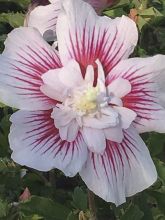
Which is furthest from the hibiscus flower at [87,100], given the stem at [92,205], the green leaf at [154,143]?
the green leaf at [154,143]

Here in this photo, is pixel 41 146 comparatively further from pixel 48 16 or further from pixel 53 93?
pixel 48 16

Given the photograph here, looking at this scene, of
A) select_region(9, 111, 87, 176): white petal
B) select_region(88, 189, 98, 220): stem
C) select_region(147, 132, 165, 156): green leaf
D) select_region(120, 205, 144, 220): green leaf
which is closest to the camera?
select_region(9, 111, 87, 176): white petal

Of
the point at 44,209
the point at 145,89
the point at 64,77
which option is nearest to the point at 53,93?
the point at 64,77

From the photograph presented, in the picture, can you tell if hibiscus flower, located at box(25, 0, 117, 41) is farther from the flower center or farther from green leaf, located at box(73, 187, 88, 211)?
green leaf, located at box(73, 187, 88, 211)

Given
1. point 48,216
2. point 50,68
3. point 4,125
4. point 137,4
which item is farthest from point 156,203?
point 137,4

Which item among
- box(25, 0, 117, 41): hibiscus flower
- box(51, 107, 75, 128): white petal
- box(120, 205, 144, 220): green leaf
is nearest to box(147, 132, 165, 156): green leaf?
box(120, 205, 144, 220): green leaf

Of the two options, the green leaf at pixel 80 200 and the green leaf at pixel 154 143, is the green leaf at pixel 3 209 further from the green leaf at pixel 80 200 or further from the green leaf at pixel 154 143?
the green leaf at pixel 154 143

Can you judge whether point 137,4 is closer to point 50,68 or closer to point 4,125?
point 4,125
